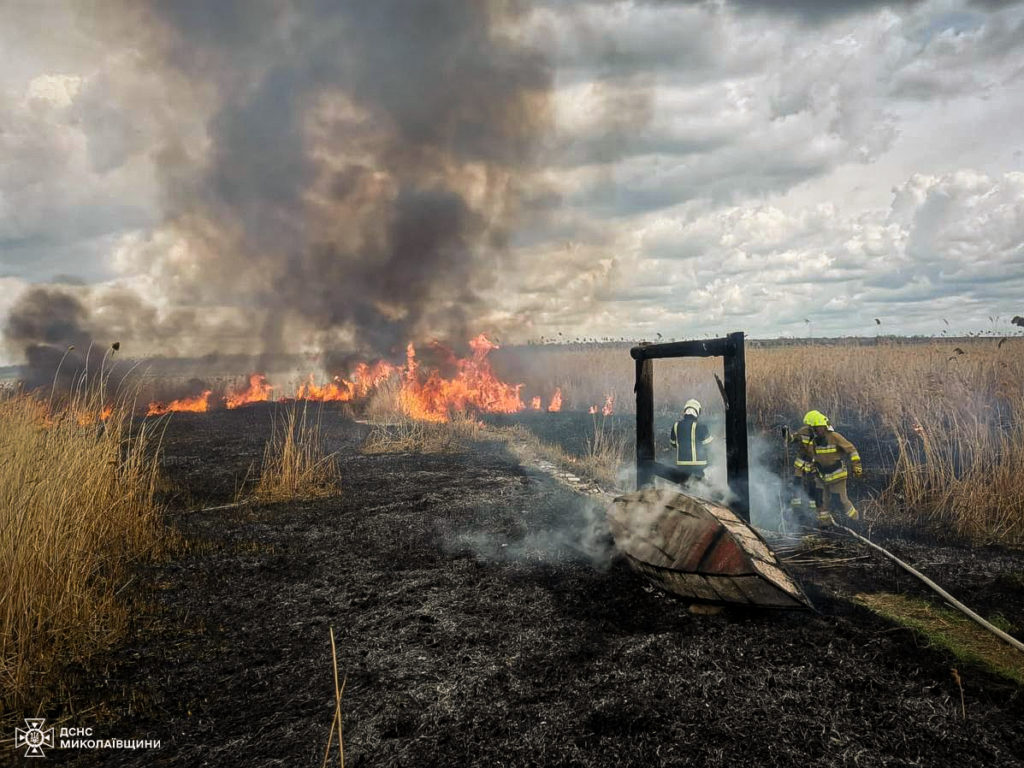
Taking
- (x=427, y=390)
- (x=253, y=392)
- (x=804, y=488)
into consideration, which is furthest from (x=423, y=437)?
(x=253, y=392)

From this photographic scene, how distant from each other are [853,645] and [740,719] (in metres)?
1.34

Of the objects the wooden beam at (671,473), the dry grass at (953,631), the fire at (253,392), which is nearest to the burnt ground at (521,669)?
the dry grass at (953,631)

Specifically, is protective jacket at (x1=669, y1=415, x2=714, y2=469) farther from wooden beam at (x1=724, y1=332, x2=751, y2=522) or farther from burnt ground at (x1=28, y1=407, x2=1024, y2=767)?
wooden beam at (x1=724, y1=332, x2=751, y2=522)

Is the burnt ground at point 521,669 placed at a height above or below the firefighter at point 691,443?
below

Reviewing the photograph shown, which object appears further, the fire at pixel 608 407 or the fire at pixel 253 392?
the fire at pixel 253 392

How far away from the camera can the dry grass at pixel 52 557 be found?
150 inches

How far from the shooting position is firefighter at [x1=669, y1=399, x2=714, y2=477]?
26.3 ft

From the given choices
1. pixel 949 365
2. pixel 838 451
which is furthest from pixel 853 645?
pixel 949 365

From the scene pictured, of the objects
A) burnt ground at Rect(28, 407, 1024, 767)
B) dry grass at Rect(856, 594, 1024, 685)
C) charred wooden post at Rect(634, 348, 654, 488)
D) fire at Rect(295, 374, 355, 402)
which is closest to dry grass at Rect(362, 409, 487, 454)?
fire at Rect(295, 374, 355, 402)

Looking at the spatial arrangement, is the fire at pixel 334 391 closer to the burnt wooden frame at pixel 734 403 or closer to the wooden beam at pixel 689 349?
the wooden beam at pixel 689 349

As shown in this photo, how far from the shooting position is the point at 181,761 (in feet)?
10.4

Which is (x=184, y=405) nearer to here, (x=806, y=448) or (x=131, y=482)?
(x=131, y=482)

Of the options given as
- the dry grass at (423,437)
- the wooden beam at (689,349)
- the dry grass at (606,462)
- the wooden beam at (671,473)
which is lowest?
the dry grass at (606,462)

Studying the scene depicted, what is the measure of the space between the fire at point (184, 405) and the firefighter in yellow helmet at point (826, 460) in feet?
73.7
